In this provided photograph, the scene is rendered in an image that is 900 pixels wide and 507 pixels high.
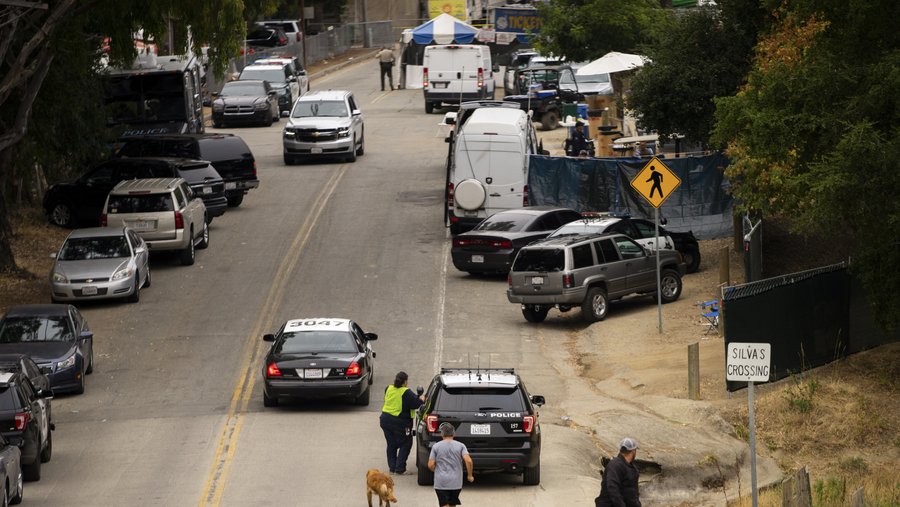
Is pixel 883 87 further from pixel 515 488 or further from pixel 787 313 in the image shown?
pixel 515 488

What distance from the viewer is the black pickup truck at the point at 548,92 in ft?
167

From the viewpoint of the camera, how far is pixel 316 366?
70.7 ft

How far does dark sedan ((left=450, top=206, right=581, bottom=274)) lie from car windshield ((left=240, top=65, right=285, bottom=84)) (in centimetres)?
2648

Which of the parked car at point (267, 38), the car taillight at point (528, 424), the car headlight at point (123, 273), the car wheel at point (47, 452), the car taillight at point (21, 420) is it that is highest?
the parked car at point (267, 38)

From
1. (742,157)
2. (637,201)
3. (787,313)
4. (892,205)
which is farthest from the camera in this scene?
(637,201)

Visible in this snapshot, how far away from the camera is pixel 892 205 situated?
2034 cm

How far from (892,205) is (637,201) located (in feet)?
50.1

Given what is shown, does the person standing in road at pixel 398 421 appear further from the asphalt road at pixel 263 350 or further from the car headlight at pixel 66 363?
the car headlight at pixel 66 363

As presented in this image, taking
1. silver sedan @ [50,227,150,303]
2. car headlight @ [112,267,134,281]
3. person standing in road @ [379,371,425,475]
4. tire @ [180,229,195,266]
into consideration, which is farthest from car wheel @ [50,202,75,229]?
person standing in road @ [379,371,425,475]

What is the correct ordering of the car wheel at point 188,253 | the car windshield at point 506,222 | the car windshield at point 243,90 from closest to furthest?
the car windshield at point 506,222 → the car wheel at point 188,253 → the car windshield at point 243,90

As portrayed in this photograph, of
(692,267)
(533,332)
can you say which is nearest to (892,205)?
(533,332)

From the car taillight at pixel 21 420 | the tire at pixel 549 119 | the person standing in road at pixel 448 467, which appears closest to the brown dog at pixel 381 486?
the person standing in road at pixel 448 467

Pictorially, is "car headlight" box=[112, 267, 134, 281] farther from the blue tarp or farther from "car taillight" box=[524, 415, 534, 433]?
"car taillight" box=[524, 415, 534, 433]

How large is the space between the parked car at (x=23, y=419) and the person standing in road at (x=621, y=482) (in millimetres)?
7803
